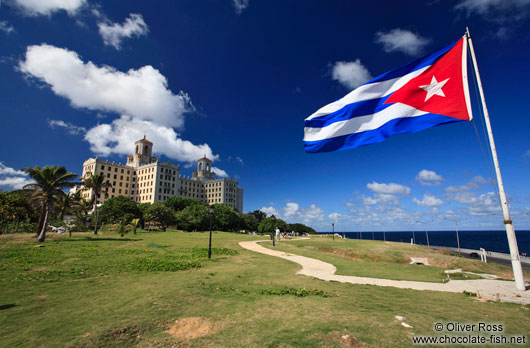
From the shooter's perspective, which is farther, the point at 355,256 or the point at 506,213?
the point at 355,256

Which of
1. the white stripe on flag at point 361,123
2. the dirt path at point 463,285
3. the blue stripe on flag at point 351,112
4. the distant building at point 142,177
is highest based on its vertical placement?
the distant building at point 142,177

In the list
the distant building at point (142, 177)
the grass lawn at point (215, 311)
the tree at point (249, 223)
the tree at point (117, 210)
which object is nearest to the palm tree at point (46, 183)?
the grass lawn at point (215, 311)

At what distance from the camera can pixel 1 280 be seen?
383 inches

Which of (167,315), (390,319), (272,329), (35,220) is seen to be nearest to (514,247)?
(390,319)

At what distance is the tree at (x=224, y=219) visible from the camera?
8181cm

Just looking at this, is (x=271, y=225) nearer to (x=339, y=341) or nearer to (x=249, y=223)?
(x=249, y=223)

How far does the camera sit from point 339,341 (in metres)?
5.18

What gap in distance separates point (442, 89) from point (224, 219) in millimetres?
78190

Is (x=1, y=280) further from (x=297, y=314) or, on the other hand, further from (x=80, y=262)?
(x=297, y=314)

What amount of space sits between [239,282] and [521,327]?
8654mm

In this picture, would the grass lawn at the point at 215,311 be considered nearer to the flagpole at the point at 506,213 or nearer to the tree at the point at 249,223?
the flagpole at the point at 506,213

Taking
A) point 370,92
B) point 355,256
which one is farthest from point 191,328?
point 355,256

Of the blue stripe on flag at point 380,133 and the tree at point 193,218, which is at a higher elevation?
the blue stripe on flag at point 380,133

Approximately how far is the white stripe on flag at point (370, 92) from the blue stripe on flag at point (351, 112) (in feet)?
0.47
